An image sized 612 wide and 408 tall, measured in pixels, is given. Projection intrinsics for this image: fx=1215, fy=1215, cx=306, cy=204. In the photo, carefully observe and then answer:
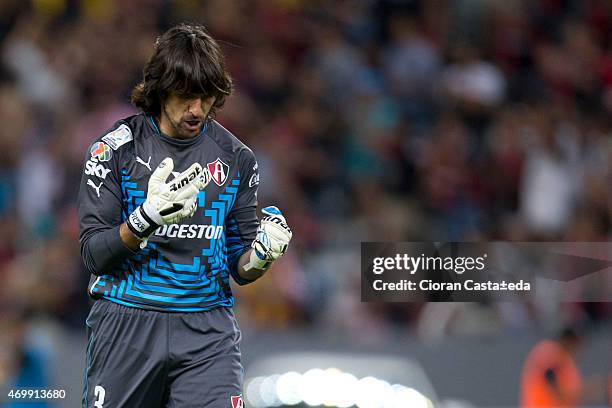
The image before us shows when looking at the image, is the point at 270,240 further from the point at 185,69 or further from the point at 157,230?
the point at 185,69

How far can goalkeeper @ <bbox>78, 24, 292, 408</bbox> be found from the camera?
16.3 feet

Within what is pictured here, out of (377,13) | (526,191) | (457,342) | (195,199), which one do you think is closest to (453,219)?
(526,191)

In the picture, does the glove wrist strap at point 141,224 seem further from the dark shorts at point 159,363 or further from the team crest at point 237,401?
the team crest at point 237,401

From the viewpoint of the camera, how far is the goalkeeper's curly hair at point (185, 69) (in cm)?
493

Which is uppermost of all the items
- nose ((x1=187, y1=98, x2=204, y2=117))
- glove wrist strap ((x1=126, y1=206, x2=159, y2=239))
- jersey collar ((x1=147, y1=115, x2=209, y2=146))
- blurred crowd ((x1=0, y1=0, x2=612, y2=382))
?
blurred crowd ((x1=0, y1=0, x2=612, y2=382))

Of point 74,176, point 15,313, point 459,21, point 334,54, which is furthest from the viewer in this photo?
point 459,21

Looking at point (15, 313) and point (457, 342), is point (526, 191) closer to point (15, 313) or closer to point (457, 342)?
point (457, 342)

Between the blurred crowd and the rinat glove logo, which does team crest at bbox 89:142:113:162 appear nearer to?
the rinat glove logo

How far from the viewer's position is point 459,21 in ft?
44.2

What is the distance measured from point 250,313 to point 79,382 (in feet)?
5.78

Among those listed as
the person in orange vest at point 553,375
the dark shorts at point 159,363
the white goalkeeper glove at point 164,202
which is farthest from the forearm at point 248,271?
the person in orange vest at point 553,375

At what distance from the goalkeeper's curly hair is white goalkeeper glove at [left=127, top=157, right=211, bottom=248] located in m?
0.35

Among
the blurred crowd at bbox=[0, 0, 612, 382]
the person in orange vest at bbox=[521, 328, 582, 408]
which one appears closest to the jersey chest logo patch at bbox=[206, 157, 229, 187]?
the blurred crowd at bbox=[0, 0, 612, 382]

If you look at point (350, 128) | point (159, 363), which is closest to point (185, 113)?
point (159, 363)
